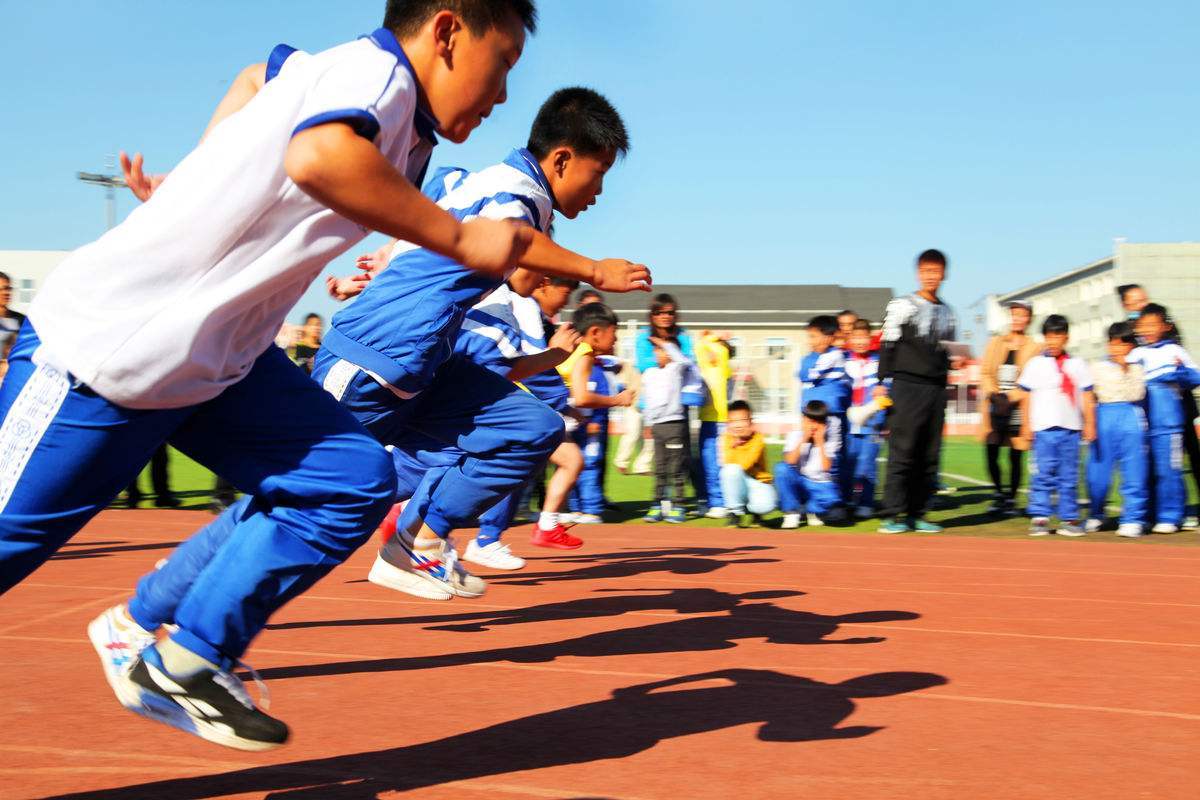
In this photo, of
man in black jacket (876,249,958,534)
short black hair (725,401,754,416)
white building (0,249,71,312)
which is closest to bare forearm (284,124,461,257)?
man in black jacket (876,249,958,534)

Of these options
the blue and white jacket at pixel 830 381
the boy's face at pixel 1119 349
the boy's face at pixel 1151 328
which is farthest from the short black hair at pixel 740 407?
the boy's face at pixel 1151 328

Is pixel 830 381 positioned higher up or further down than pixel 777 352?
further down

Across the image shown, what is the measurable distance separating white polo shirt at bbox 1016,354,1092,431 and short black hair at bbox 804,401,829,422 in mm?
1668

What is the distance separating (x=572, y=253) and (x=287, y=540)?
1.14m

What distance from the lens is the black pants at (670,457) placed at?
10.6 metres

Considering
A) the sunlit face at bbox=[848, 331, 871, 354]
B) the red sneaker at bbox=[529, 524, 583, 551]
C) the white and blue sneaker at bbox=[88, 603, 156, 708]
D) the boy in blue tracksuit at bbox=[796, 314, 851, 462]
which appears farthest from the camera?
the sunlit face at bbox=[848, 331, 871, 354]

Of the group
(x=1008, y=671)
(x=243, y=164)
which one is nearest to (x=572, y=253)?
(x=243, y=164)

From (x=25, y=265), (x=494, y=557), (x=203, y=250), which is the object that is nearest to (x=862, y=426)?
(x=494, y=557)

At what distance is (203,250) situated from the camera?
233 centimetres

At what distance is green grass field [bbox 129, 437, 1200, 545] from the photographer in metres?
10.2

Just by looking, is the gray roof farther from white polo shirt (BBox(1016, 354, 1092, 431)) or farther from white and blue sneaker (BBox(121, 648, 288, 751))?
white and blue sneaker (BBox(121, 648, 288, 751))

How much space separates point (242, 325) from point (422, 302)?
1.92m

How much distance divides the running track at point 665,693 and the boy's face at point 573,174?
1854mm

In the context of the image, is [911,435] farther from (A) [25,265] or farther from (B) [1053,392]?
(A) [25,265]
